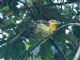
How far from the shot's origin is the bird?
39.4 inches

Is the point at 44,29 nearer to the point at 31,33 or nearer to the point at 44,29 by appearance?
the point at 44,29

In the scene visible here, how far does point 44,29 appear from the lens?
3.33 feet

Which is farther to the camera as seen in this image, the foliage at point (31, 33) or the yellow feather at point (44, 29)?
the foliage at point (31, 33)

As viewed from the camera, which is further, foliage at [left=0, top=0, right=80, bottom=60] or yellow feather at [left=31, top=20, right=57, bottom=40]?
foliage at [left=0, top=0, right=80, bottom=60]

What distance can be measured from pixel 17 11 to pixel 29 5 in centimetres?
7

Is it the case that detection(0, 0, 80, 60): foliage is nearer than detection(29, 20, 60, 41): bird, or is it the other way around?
detection(29, 20, 60, 41): bird

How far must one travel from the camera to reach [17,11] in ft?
4.21

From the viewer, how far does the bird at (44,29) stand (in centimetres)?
100

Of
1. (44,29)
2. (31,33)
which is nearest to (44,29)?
(44,29)

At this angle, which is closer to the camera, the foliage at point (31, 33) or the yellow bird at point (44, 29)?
the yellow bird at point (44, 29)

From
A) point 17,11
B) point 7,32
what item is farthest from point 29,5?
point 7,32

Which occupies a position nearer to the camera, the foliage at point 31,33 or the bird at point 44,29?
the bird at point 44,29

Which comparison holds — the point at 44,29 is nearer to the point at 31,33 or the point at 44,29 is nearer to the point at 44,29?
the point at 44,29

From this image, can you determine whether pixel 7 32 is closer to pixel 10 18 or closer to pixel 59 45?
pixel 10 18
